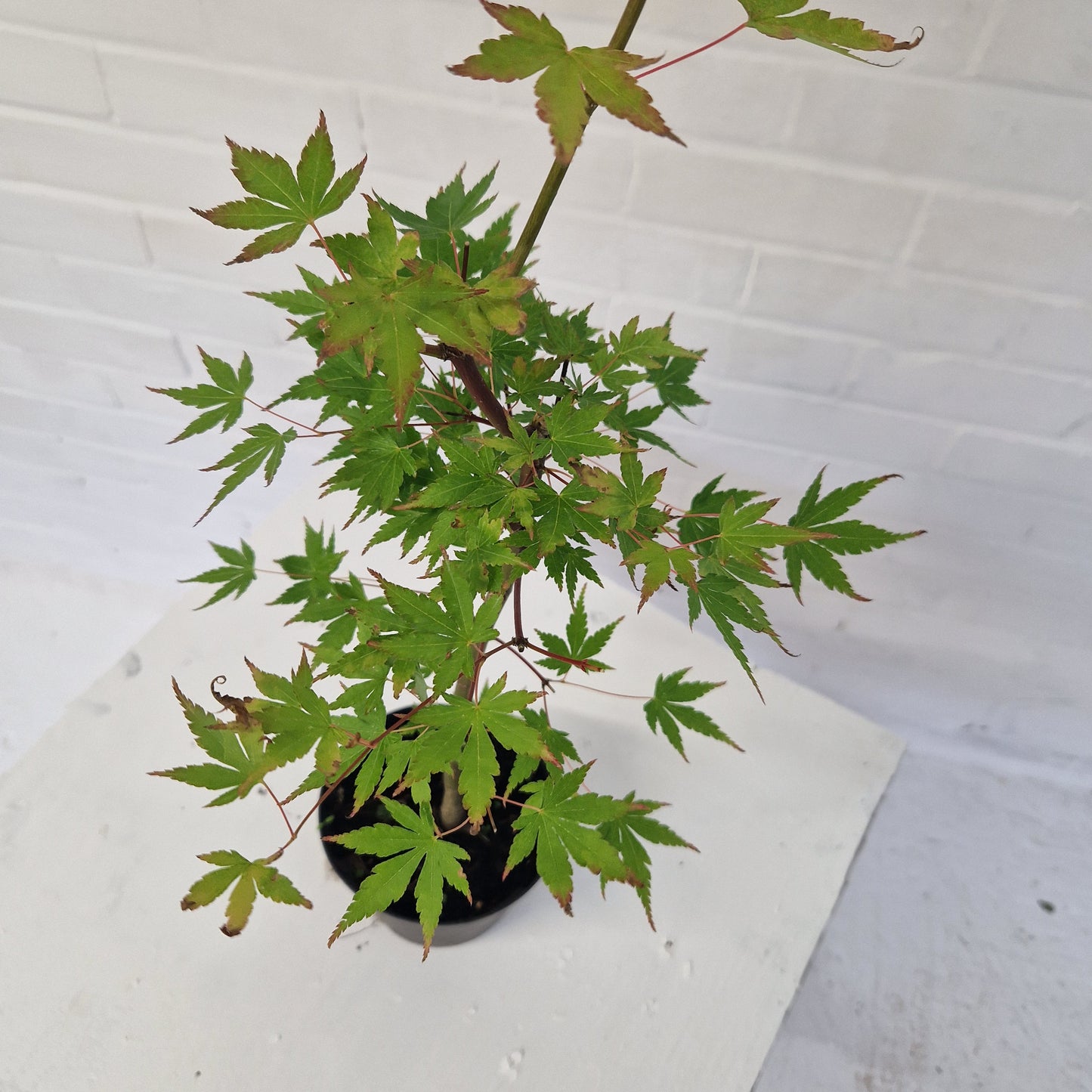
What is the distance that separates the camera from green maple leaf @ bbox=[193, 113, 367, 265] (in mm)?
419

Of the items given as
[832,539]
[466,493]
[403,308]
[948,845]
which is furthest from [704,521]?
[948,845]

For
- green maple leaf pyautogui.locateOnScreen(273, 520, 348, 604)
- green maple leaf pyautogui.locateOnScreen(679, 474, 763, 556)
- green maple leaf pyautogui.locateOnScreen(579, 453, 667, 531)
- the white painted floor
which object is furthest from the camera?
the white painted floor

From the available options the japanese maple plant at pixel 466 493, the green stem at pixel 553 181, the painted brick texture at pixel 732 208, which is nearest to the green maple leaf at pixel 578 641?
the japanese maple plant at pixel 466 493

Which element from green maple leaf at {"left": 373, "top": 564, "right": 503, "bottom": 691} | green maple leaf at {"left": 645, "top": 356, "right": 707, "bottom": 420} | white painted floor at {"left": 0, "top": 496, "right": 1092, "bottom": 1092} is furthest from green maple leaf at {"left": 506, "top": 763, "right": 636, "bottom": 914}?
white painted floor at {"left": 0, "top": 496, "right": 1092, "bottom": 1092}

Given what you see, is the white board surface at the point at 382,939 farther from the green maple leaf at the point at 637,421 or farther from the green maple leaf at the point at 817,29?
the green maple leaf at the point at 817,29

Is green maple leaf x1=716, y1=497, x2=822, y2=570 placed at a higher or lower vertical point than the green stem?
lower

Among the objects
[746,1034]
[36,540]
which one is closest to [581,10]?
[746,1034]

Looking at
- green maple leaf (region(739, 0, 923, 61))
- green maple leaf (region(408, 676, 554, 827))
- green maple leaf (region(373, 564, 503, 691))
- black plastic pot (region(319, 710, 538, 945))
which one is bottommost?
black plastic pot (region(319, 710, 538, 945))

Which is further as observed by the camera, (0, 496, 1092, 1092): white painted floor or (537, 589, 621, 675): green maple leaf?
(0, 496, 1092, 1092): white painted floor

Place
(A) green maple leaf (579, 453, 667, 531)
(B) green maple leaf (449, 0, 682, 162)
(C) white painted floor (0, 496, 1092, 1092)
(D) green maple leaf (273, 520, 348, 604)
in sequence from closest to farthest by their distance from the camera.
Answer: (B) green maple leaf (449, 0, 682, 162)
(A) green maple leaf (579, 453, 667, 531)
(D) green maple leaf (273, 520, 348, 604)
(C) white painted floor (0, 496, 1092, 1092)

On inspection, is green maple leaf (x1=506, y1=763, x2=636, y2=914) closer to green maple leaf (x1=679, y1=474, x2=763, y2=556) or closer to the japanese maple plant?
the japanese maple plant

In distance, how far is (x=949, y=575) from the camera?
1.23 metres

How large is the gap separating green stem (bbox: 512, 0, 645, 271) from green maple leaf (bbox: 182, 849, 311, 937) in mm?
395

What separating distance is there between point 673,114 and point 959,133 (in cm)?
28
